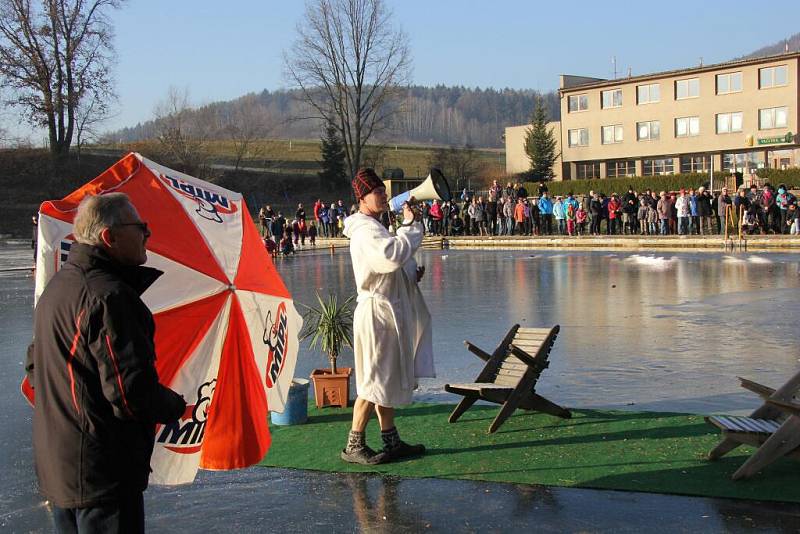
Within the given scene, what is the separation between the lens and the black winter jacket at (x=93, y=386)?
3.21 meters

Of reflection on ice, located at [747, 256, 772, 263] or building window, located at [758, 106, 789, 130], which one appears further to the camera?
building window, located at [758, 106, 789, 130]

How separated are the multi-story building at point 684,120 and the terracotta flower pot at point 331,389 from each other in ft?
187

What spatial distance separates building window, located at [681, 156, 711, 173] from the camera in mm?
69000

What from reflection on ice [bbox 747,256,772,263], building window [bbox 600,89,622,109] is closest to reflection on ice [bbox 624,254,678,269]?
reflection on ice [bbox 747,256,772,263]

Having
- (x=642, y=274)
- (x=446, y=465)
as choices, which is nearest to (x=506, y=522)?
(x=446, y=465)

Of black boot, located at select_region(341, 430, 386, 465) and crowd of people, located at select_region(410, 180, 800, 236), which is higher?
crowd of people, located at select_region(410, 180, 800, 236)

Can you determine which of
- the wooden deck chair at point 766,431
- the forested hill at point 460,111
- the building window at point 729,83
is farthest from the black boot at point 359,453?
the forested hill at point 460,111

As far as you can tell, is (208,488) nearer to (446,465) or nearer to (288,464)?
(288,464)

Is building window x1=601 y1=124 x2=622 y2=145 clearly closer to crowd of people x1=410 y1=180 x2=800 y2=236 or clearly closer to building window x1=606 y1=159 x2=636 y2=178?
building window x1=606 y1=159 x2=636 y2=178

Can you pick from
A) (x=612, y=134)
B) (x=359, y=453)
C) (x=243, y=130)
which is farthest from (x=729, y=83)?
(x=359, y=453)

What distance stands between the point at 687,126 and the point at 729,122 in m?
3.52

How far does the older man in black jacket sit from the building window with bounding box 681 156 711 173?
7043 centimetres

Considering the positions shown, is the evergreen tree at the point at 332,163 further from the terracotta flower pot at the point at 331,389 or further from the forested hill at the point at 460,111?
the forested hill at the point at 460,111

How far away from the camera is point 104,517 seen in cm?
332
